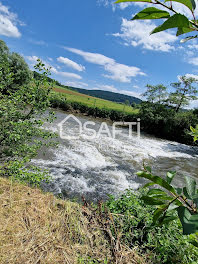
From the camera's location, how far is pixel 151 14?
0.49m

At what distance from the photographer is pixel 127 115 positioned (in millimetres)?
29266

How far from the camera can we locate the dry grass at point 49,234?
169 centimetres

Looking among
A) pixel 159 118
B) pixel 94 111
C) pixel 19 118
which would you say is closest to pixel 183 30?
pixel 19 118

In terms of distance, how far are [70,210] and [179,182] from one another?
7.51 meters

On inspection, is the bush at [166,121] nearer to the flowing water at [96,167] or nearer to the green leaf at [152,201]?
the flowing water at [96,167]

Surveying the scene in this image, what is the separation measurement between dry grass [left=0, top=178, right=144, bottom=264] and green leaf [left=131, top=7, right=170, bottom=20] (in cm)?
218

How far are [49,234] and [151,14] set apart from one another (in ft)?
7.83

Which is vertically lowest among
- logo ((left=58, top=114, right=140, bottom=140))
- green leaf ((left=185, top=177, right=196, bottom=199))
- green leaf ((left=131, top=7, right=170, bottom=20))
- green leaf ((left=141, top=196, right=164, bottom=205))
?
logo ((left=58, top=114, right=140, bottom=140))

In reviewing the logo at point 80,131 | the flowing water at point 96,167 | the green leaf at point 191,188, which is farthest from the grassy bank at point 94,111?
the green leaf at point 191,188

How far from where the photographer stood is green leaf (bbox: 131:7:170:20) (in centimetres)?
48

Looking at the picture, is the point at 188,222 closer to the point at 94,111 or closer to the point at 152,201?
the point at 152,201

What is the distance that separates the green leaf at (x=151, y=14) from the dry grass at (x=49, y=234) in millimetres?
2183

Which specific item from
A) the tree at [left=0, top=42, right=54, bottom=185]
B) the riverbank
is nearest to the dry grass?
the tree at [left=0, top=42, right=54, bottom=185]

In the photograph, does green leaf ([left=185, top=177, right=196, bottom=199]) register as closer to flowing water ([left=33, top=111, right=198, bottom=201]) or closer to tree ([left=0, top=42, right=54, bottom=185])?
tree ([left=0, top=42, right=54, bottom=185])
